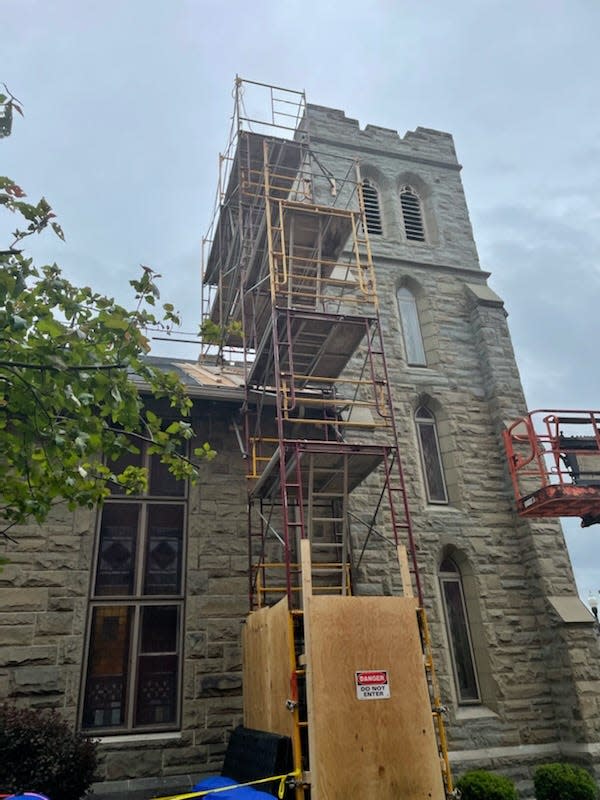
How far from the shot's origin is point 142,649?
959 cm

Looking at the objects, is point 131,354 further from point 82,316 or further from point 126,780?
→ point 126,780

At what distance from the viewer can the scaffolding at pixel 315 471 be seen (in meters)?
7.57

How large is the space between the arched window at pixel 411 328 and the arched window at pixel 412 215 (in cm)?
202

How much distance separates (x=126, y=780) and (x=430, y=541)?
626 cm

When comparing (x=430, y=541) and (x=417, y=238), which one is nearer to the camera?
(x=430, y=541)

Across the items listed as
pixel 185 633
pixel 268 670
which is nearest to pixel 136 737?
pixel 185 633

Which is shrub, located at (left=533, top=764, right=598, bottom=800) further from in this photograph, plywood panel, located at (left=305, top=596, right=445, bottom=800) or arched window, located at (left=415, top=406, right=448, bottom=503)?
arched window, located at (left=415, top=406, right=448, bottom=503)

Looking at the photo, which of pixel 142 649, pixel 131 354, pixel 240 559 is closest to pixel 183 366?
pixel 240 559

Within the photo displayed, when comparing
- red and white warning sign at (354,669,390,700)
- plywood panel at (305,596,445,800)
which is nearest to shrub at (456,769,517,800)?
plywood panel at (305,596,445,800)

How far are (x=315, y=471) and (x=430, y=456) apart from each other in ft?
12.5

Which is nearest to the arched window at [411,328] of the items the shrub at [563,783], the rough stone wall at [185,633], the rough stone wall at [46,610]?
the rough stone wall at [185,633]

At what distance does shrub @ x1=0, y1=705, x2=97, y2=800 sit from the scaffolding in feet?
7.53

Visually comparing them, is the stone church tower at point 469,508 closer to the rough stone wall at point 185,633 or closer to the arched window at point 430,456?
the arched window at point 430,456

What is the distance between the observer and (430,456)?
12.8m
